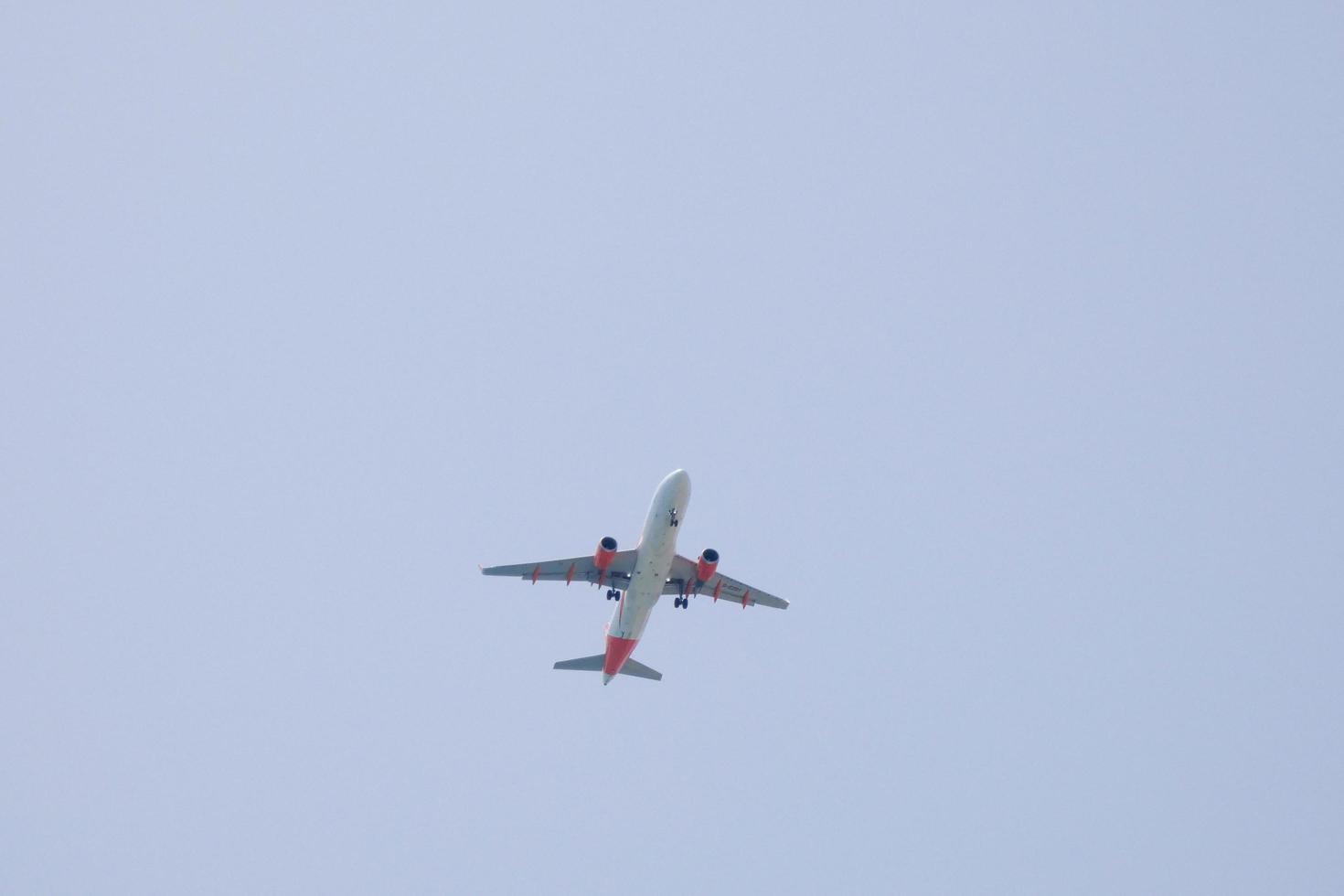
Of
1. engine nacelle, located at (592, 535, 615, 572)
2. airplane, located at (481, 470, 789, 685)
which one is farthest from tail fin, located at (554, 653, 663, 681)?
engine nacelle, located at (592, 535, 615, 572)

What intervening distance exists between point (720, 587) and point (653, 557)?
705cm

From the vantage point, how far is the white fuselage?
189 feet

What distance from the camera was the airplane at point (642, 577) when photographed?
58656 mm

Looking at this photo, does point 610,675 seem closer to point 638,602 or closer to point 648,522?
point 638,602

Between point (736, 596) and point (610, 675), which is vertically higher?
point (736, 596)

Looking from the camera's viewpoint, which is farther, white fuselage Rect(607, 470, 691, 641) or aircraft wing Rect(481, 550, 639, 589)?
aircraft wing Rect(481, 550, 639, 589)

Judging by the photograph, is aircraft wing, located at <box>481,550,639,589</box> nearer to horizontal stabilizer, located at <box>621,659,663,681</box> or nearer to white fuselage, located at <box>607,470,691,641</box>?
white fuselage, located at <box>607,470,691,641</box>

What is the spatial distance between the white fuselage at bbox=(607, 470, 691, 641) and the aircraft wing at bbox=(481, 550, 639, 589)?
0.93m

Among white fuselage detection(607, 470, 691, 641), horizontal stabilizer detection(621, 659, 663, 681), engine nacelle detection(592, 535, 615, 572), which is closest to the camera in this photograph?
white fuselage detection(607, 470, 691, 641)

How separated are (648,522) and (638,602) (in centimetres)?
524

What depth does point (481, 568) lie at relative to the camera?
205ft

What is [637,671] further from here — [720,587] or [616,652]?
[720,587]

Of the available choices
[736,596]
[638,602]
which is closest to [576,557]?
[638,602]

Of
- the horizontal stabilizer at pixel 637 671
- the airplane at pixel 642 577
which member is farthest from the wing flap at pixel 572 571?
the horizontal stabilizer at pixel 637 671
